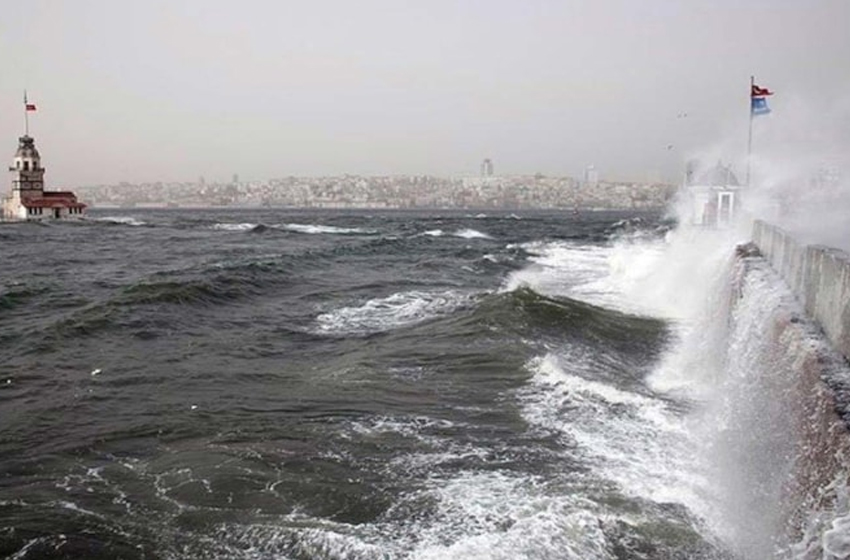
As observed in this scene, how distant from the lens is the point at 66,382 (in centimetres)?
1185

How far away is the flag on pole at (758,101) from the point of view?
86.4ft

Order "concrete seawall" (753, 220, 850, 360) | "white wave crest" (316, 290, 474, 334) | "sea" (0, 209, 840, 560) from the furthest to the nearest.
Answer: "white wave crest" (316, 290, 474, 334) → "sea" (0, 209, 840, 560) → "concrete seawall" (753, 220, 850, 360)

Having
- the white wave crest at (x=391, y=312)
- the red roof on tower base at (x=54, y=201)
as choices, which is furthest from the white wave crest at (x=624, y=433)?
the red roof on tower base at (x=54, y=201)

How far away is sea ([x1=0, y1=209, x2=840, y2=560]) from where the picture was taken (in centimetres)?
653

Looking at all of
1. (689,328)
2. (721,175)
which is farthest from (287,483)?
(721,175)

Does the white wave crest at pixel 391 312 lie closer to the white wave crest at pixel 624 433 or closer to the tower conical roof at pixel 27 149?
the white wave crest at pixel 624 433

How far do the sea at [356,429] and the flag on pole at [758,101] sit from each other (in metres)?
8.16

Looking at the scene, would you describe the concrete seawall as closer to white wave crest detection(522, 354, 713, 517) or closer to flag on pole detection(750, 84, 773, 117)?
white wave crest detection(522, 354, 713, 517)

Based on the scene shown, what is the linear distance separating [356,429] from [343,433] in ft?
0.71

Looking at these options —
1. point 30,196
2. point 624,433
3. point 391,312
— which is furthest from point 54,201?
point 624,433

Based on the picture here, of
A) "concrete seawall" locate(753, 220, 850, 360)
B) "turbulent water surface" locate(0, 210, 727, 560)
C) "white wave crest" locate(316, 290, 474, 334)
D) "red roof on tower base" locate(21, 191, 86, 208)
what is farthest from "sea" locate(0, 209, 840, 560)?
"red roof on tower base" locate(21, 191, 86, 208)

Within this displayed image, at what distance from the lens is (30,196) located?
81.1m

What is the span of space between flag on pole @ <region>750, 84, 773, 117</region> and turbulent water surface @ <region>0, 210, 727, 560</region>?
10.9 m

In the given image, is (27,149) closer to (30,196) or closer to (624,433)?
(30,196)
